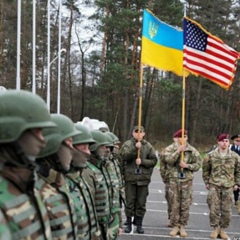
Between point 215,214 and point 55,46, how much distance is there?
2768cm

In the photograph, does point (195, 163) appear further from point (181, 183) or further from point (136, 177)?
point (136, 177)

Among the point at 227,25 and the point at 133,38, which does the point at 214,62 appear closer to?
the point at 133,38

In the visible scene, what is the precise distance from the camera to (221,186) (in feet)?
27.2

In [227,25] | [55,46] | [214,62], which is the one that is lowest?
[214,62]

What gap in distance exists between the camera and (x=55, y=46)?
34.4 metres

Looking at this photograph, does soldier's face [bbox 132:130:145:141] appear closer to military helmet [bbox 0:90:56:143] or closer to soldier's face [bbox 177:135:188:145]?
soldier's face [bbox 177:135:188:145]

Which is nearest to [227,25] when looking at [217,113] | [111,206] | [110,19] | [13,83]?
[217,113]

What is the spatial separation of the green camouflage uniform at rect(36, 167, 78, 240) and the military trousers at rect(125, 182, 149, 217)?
5523 millimetres

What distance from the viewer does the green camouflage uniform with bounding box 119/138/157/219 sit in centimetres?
876

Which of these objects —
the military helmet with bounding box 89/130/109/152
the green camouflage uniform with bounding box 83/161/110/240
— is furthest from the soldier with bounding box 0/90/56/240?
the military helmet with bounding box 89/130/109/152

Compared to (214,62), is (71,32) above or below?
above

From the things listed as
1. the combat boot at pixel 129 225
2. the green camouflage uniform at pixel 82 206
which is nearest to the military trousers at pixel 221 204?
the combat boot at pixel 129 225

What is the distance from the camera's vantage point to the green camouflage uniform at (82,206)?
373cm

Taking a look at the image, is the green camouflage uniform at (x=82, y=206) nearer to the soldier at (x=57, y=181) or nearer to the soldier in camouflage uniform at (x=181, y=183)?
the soldier at (x=57, y=181)
